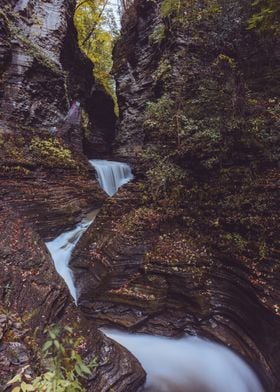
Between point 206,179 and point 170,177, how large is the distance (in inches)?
36.7

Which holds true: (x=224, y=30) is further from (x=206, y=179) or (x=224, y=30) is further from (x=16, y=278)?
(x=16, y=278)

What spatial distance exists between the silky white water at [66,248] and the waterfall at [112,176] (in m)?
2.90

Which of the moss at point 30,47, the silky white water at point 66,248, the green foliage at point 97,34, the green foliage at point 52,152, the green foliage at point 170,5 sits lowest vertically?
the silky white water at point 66,248

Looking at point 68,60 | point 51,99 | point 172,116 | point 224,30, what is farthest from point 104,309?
point 68,60

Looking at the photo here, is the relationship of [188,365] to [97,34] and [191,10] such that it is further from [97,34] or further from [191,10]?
[97,34]

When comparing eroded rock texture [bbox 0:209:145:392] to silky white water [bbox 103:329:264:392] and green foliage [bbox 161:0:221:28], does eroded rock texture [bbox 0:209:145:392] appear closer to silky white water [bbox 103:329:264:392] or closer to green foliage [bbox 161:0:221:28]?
silky white water [bbox 103:329:264:392]

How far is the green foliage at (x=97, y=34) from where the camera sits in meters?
17.0

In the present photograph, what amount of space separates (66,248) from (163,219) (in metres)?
2.57

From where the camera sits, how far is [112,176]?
11.8m

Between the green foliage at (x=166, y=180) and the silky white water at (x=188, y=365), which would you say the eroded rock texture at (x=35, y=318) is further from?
the green foliage at (x=166, y=180)

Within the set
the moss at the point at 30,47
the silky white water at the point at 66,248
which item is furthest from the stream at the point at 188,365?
the moss at the point at 30,47

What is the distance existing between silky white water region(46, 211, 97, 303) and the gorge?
47 millimetres

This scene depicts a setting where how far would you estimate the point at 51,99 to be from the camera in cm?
1015

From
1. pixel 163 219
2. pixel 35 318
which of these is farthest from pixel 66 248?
pixel 35 318
